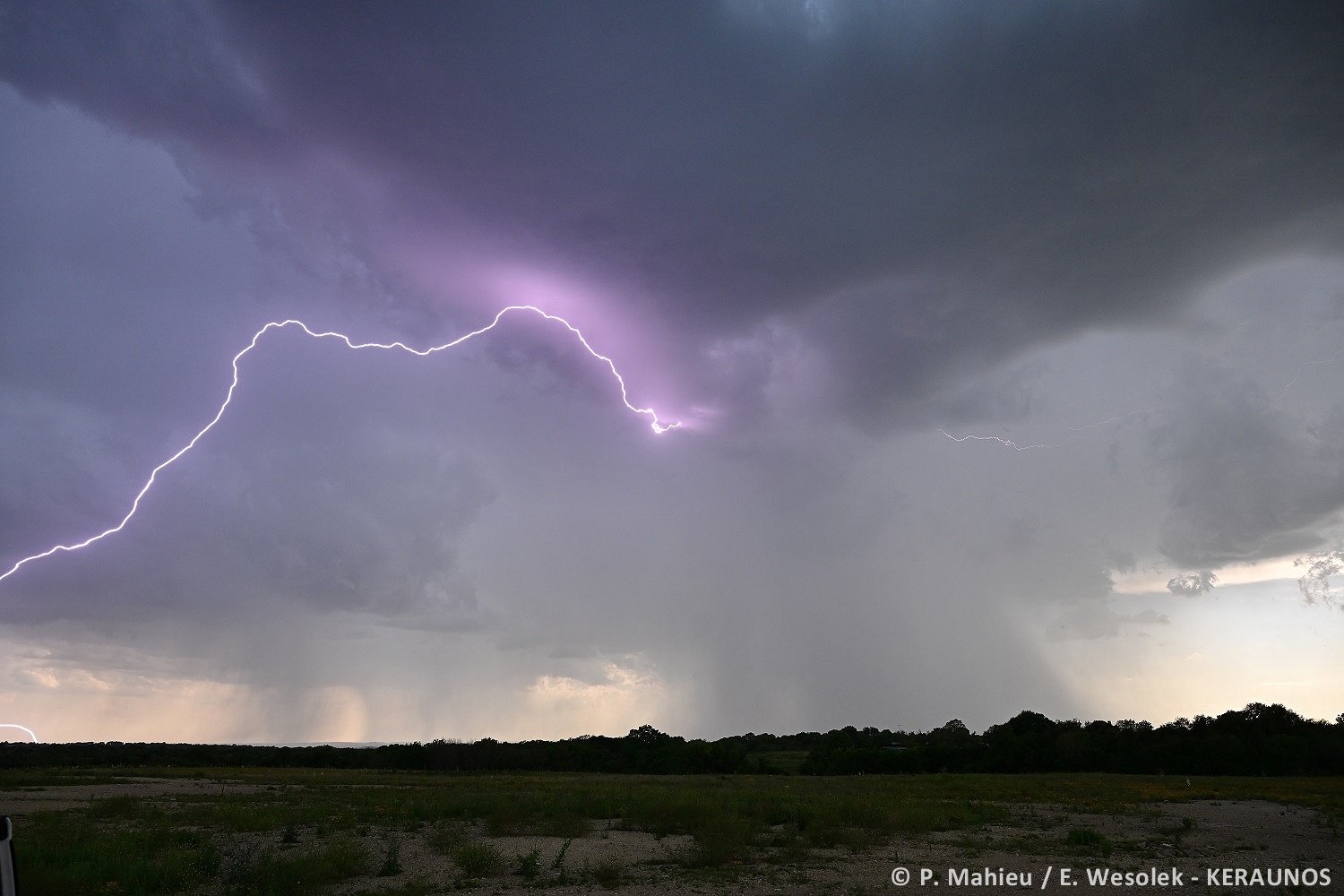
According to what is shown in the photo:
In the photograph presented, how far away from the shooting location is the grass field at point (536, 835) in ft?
52.9

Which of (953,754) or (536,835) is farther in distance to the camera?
(953,754)

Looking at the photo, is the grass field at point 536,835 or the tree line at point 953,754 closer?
the grass field at point 536,835

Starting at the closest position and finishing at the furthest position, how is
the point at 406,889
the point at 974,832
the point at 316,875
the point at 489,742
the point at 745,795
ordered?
the point at 406,889 → the point at 316,875 → the point at 974,832 → the point at 745,795 → the point at 489,742

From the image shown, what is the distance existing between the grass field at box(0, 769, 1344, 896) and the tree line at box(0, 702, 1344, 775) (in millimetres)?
34676

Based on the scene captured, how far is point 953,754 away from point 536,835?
6957 centimetres

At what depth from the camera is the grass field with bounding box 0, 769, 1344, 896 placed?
634 inches

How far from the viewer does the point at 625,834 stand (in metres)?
24.6

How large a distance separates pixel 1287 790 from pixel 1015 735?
42.2 m

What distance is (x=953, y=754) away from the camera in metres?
80.6

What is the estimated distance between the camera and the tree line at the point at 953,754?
68.9 meters

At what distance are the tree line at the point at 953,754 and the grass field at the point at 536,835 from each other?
1365 inches

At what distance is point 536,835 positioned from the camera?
79.2ft

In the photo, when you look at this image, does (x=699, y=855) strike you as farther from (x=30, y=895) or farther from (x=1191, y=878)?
(x=30, y=895)

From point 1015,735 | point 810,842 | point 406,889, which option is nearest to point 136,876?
point 406,889
